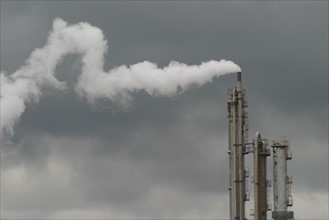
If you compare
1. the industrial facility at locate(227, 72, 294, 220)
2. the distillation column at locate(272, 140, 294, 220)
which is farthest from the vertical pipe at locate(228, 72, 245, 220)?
the distillation column at locate(272, 140, 294, 220)

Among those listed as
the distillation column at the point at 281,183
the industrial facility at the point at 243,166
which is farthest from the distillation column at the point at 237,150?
the distillation column at the point at 281,183

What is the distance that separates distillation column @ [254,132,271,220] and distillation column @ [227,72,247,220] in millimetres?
1981

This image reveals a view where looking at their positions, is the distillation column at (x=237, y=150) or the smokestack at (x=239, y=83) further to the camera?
the smokestack at (x=239, y=83)

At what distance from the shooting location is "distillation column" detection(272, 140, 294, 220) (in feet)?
301

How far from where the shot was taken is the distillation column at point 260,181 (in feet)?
286

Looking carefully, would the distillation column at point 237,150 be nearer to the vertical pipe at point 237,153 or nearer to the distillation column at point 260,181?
the vertical pipe at point 237,153

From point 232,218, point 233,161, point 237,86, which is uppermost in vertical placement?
point 237,86

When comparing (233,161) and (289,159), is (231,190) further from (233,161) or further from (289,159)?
(289,159)

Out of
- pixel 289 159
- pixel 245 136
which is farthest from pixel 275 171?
pixel 245 136

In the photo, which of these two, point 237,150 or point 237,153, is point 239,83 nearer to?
point 237,150

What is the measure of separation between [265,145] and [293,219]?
8729 mm

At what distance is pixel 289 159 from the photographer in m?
94.6

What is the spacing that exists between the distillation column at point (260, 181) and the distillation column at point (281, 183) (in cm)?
406

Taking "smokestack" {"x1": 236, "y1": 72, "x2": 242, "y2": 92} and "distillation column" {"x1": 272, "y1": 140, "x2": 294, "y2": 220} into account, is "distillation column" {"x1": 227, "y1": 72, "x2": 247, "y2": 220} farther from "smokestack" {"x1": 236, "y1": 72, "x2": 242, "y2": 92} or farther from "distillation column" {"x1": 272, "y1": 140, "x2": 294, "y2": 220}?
"distillation column" {"x1": 272, "y1": 140, "x2": 294, "y2": 220}
